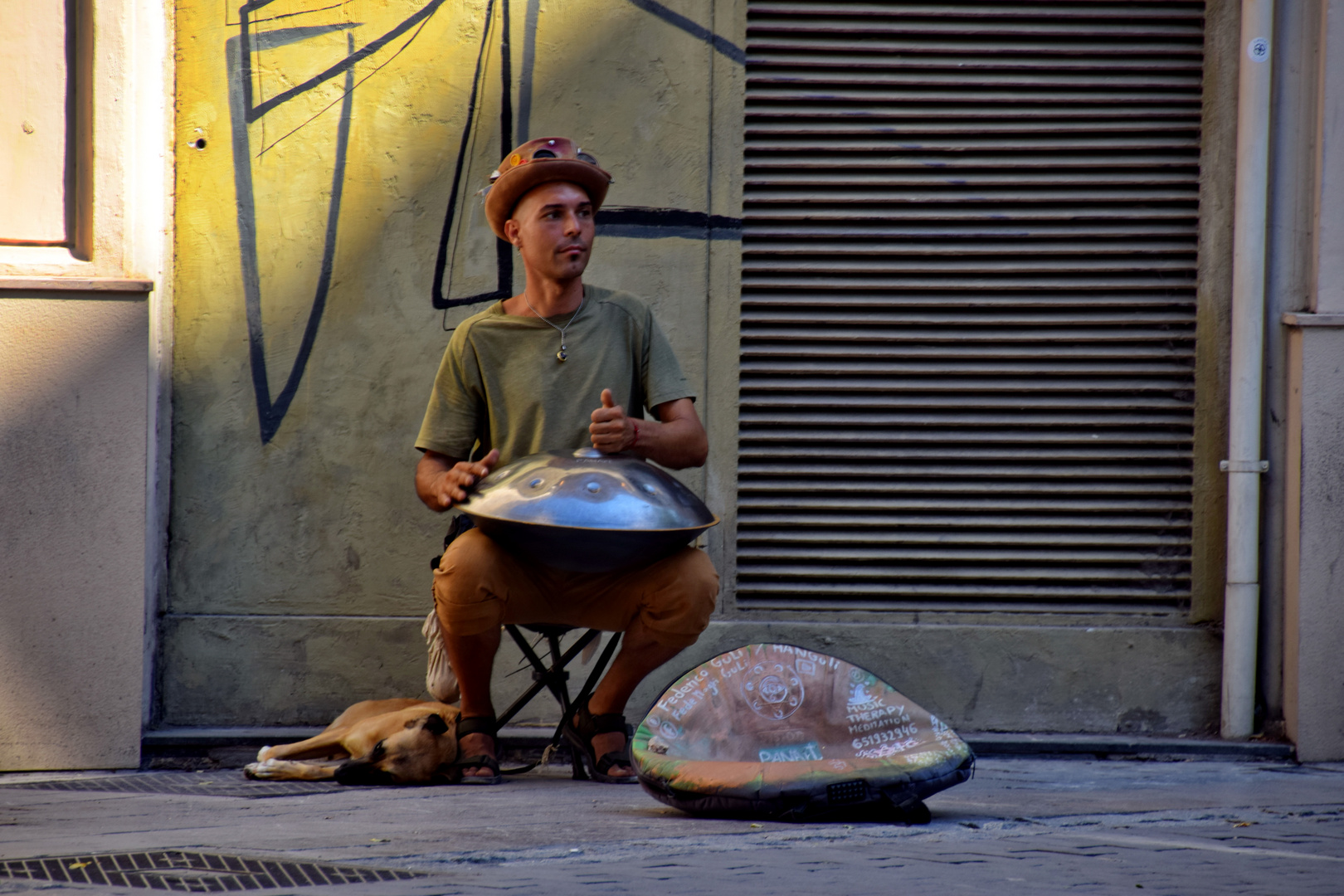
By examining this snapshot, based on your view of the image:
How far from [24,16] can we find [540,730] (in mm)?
2513

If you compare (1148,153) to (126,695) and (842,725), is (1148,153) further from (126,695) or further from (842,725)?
(126,695)

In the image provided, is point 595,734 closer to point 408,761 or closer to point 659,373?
point 408,761

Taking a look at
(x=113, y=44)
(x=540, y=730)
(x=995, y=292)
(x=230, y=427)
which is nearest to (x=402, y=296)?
(x=230, y=427)

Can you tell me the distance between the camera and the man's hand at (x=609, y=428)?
3.29 meters

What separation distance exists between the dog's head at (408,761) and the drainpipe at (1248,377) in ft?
7.74

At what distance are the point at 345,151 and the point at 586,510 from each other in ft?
5.88

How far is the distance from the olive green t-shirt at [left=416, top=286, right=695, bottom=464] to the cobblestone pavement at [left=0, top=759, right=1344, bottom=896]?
2.90 feet

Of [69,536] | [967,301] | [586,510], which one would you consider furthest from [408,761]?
[967,301]

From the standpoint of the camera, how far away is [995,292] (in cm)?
441

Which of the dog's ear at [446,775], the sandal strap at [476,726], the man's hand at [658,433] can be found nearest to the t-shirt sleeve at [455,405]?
the man's hand at [658,433]

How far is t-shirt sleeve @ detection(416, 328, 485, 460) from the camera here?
11.7 feet

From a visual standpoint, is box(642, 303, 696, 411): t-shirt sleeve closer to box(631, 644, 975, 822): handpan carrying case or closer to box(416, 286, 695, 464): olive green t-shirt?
box(416, 286, 695, 464): olive green t-shirt

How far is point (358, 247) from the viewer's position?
4316mm

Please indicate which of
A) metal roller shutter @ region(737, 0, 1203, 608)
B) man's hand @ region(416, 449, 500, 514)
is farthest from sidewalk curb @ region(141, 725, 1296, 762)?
man's hand @ region(416, 449, 500, 514)
